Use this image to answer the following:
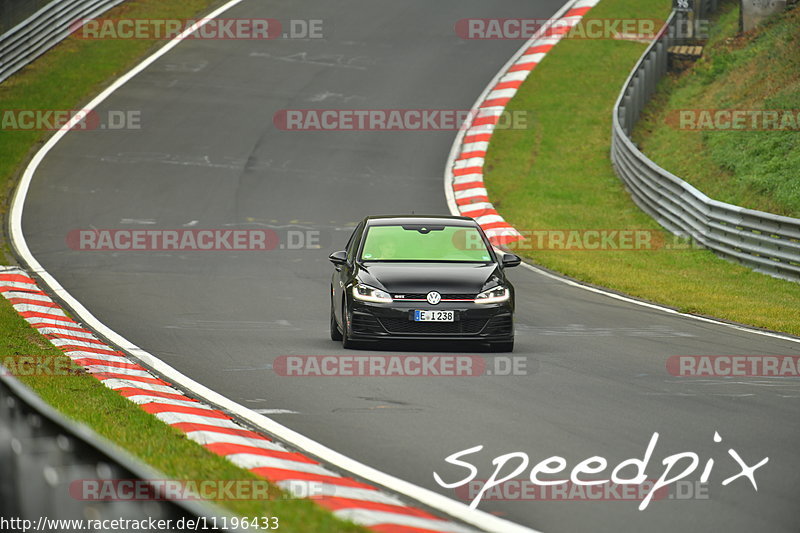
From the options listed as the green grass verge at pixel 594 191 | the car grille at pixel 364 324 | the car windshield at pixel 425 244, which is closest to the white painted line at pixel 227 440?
the car grille at pixel 364 324

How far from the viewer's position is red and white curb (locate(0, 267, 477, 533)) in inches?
259

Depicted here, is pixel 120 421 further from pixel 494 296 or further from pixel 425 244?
pixel 425 244

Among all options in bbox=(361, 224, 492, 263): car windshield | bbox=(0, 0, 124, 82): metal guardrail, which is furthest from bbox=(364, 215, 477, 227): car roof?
bbox=(0, 0, 124, 82): metal guardrail

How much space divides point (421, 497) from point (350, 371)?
4.51 m

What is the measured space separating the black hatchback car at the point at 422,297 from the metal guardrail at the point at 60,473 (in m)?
7.56

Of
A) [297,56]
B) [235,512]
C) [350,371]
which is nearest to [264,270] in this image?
[350,371]

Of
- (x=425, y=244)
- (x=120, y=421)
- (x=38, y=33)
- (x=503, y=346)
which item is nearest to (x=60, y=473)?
(x=120, y=421)

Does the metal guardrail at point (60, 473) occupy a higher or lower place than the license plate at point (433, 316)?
higher

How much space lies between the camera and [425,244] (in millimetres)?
14062

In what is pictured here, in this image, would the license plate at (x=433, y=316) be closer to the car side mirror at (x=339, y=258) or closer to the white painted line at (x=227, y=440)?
the car side mirror at (x=339, y=258)

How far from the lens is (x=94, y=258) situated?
20.5 meters

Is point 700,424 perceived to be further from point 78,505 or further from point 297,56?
point 297,56

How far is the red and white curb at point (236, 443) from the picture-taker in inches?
259

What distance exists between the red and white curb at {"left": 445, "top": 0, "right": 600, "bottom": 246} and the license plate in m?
9.99
